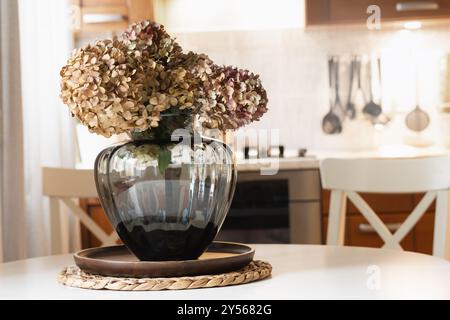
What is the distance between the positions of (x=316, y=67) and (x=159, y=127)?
8.96 ft

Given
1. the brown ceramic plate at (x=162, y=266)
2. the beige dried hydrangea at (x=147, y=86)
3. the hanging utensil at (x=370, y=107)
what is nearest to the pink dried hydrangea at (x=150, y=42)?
the beige dried hydrangea at (x=147, y=86)

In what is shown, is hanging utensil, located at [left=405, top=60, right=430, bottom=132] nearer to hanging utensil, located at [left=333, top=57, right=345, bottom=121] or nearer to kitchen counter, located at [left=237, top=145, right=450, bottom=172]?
kitchen counter, located at [left=237, top=145, right=450, bottom=172]

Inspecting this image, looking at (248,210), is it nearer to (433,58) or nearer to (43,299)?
(433,58)

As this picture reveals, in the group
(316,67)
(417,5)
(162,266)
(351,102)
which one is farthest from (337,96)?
(162,266)

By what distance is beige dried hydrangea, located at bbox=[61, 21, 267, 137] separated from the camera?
4.19ft

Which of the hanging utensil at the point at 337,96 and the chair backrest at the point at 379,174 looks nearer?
the chair backrest at the point at 379,174

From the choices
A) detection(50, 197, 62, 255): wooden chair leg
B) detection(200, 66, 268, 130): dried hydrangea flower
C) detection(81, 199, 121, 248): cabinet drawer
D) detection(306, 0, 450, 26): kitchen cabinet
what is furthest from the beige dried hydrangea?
detection(306, 0, 450, 26): kitchen cabinet

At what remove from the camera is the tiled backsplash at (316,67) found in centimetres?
397

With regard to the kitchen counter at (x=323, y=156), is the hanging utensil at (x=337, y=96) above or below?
above

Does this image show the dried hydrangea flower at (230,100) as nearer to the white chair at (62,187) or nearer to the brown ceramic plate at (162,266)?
the brown ceramic plate at (162,266)

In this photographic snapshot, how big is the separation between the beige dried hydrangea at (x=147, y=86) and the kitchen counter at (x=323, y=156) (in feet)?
6.57

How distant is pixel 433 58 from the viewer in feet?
13.0

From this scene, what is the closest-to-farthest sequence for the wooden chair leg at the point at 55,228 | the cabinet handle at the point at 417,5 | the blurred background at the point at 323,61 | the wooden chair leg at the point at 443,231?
1. the wooden chair leg at the point at 443,231
2. the wooden chair leg at the point at 55,228
3. the cabinet handle at the point at 417,5
4. the blurred background at the point at 323,61
